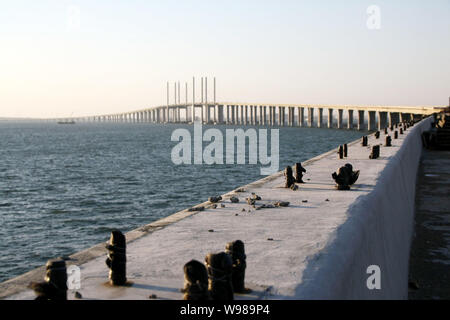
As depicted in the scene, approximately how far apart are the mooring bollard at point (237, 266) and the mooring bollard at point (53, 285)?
66.9 inches

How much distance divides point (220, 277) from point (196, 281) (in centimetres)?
29

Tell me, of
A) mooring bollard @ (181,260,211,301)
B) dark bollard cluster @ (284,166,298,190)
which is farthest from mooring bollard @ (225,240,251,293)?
dark bollard cluster @ (284,166,298,190)

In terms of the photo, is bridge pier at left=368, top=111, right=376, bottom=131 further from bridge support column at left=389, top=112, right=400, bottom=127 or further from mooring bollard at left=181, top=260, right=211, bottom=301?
mooring bollard at left=181, top=260, right=211, bottom=301

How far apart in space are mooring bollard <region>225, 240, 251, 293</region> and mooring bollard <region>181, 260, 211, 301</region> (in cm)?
71

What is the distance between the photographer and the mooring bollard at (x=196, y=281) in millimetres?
4914

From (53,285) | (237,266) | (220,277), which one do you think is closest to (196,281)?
(220,277)

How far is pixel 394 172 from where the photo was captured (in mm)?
14297

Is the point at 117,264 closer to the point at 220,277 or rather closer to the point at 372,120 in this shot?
the point at 220,277

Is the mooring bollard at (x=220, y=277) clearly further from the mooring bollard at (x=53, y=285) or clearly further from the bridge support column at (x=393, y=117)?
the bridge support column at (x=393, y=117)

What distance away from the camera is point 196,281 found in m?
4.95

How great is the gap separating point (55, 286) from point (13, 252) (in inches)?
639

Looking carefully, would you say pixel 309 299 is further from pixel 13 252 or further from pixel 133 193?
pixel 133 193
